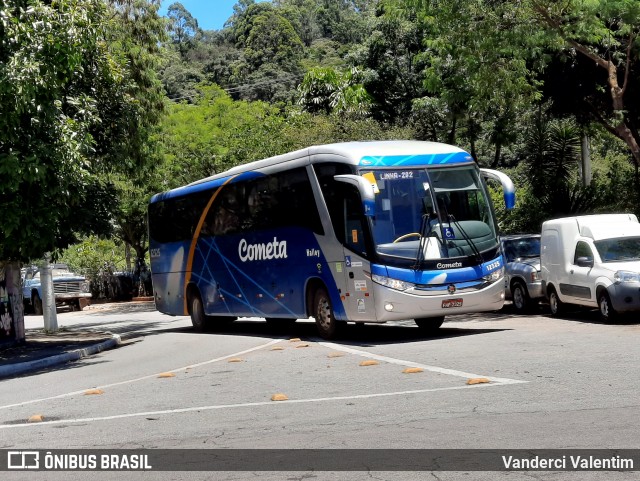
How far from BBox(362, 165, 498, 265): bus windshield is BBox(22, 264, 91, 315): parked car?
2795cm

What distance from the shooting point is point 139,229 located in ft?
160

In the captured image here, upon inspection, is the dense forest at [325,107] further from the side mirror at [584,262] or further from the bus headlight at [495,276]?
the bus headlight at [495,276]

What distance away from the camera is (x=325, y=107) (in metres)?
49.2

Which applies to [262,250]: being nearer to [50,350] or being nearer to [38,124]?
[50,350]

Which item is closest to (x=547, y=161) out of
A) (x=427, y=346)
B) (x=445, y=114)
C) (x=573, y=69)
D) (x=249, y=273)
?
(x=445, y=114)

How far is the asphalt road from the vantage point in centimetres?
791

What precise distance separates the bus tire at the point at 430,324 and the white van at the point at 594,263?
3201mm

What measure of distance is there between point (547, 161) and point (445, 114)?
463cm

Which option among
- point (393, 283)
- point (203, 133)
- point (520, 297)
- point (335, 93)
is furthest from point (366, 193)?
point (335, 93)

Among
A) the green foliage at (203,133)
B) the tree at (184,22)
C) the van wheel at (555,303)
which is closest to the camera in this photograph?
the van wheel at (555,303)

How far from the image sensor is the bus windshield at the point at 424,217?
16391mm

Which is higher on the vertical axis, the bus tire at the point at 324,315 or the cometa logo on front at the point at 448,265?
the cometa logo on front at the point at 448,265

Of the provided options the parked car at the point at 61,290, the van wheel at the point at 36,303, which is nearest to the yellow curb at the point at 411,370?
the parked car at the point at 61,290

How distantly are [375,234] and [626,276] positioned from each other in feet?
17.8
